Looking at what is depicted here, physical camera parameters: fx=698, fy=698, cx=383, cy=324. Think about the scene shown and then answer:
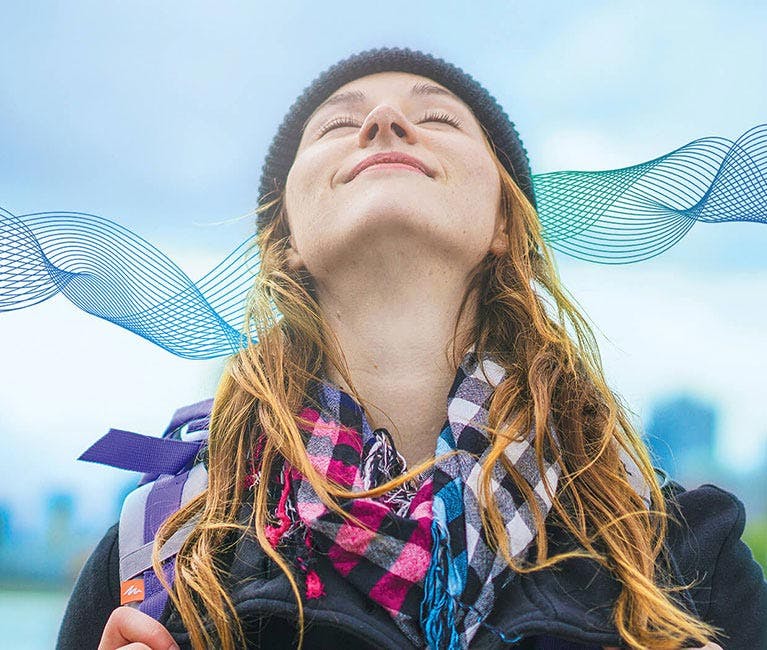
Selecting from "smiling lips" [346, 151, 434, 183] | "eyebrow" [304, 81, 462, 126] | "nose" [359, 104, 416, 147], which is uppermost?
"eyebrow" [304, 81, 462, 126]

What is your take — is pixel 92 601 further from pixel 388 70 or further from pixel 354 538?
pixel 388 70

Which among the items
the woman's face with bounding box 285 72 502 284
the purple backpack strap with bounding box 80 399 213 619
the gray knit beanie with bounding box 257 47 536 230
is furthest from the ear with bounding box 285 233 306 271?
the purple backpack strap with bounding box 80 399 213 619

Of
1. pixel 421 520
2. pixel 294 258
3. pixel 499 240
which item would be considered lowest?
pixel 421 520

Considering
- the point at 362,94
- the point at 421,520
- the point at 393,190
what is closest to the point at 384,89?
the point at 362,94

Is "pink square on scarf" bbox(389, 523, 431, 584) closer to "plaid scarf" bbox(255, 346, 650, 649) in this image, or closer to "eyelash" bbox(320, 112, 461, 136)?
"plaid scarf" bbox(255, 346, 650, 649)

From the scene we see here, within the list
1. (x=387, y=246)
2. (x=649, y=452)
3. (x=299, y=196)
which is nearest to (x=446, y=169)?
(x=387, y=246)

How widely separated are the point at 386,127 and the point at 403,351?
0.48 meters

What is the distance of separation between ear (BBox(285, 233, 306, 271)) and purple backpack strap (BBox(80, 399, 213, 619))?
0.40m

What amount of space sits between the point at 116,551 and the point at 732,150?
1599mm

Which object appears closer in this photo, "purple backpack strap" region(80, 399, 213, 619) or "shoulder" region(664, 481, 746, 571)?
"purple backpack strap" region(80, 399, 213, 619)

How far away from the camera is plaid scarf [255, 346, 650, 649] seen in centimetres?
108

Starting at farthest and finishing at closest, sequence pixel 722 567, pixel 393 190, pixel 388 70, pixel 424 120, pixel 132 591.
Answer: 1. pixel 388 70
2. pixel 424 120
3. pixel 393 190
4. pixel 722 567
5. pixel 132 591

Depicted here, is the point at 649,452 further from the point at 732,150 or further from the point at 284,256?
the point at 284,256

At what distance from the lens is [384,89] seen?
5.61 ft
